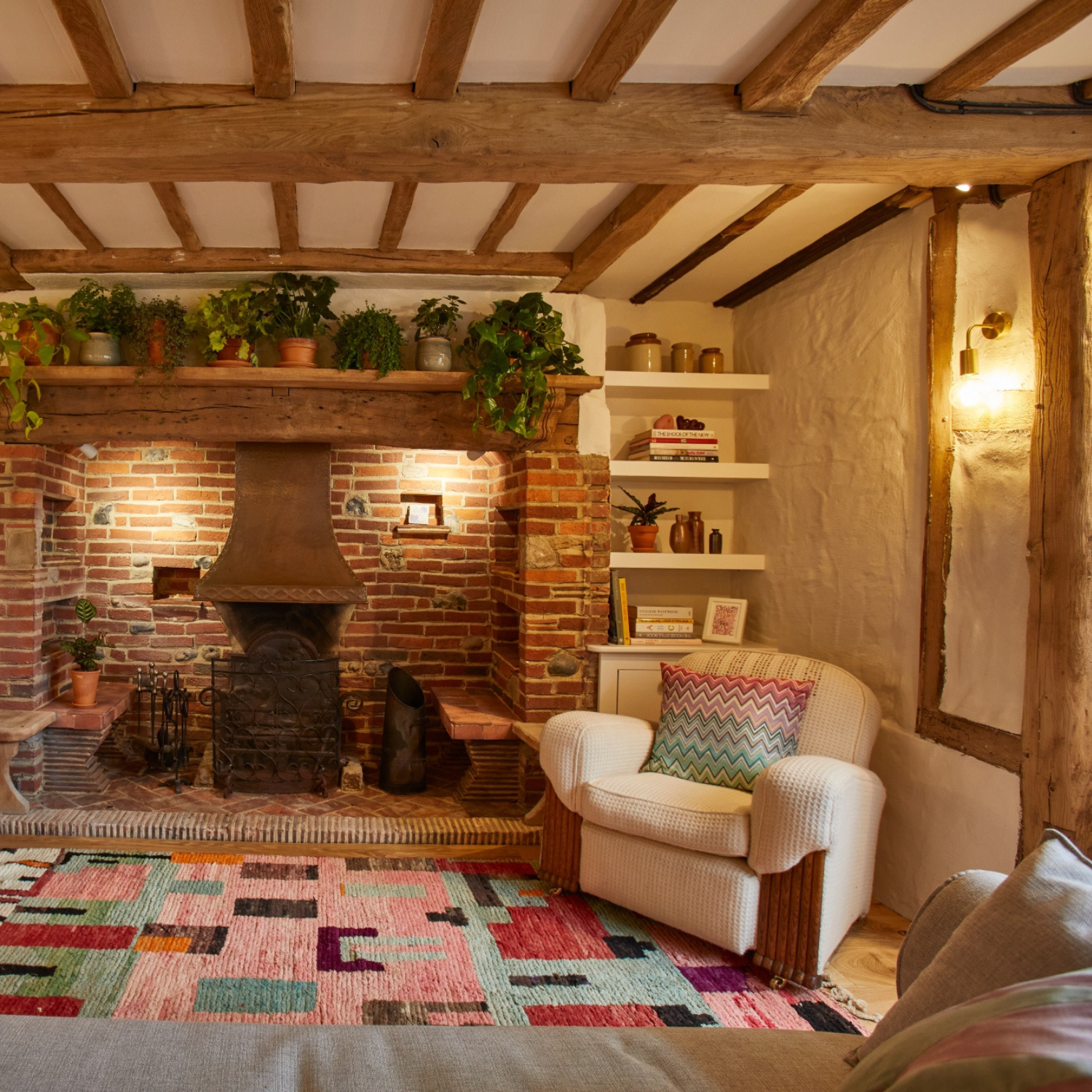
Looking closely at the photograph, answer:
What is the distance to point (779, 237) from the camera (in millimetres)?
3387

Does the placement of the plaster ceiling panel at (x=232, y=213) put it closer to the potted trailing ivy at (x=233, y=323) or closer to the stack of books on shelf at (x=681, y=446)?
the potted trailing ivy at (x=233, y=323)

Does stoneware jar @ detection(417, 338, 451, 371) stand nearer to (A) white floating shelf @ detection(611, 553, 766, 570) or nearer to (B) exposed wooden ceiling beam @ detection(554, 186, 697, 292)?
(B) exposed wooden ceiling beam @ detection(554, 186, 697, 292)

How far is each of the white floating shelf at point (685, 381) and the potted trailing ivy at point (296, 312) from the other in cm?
124

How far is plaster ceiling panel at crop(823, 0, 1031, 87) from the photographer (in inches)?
73.5

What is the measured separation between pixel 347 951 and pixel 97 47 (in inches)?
92.5

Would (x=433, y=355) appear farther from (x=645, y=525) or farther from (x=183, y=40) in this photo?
(x=183, y=40)

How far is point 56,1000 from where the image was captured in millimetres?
2186

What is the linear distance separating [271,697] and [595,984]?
6.96ft

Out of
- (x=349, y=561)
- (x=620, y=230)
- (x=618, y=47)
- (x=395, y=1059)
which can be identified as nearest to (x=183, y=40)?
(x=618, y=47)

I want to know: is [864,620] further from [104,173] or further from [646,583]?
[104,173]

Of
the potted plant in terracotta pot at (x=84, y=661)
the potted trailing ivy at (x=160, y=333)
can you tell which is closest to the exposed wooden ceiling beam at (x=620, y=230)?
the potted trailing ivy at (x=160, y=333)

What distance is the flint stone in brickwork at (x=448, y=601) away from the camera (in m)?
4.56

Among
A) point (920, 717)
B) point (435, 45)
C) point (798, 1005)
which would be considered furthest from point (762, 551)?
point (435, 45)

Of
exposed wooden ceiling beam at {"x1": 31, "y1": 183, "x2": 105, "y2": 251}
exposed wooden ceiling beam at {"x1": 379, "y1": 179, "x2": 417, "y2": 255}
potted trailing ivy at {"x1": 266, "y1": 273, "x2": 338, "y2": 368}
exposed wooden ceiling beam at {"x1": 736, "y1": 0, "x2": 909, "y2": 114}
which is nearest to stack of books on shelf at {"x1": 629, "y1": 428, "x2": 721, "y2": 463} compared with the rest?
exposed wooden ceiling beam at {"x1": 379, "y1": 179, "x2": 417, "y2": 255}
